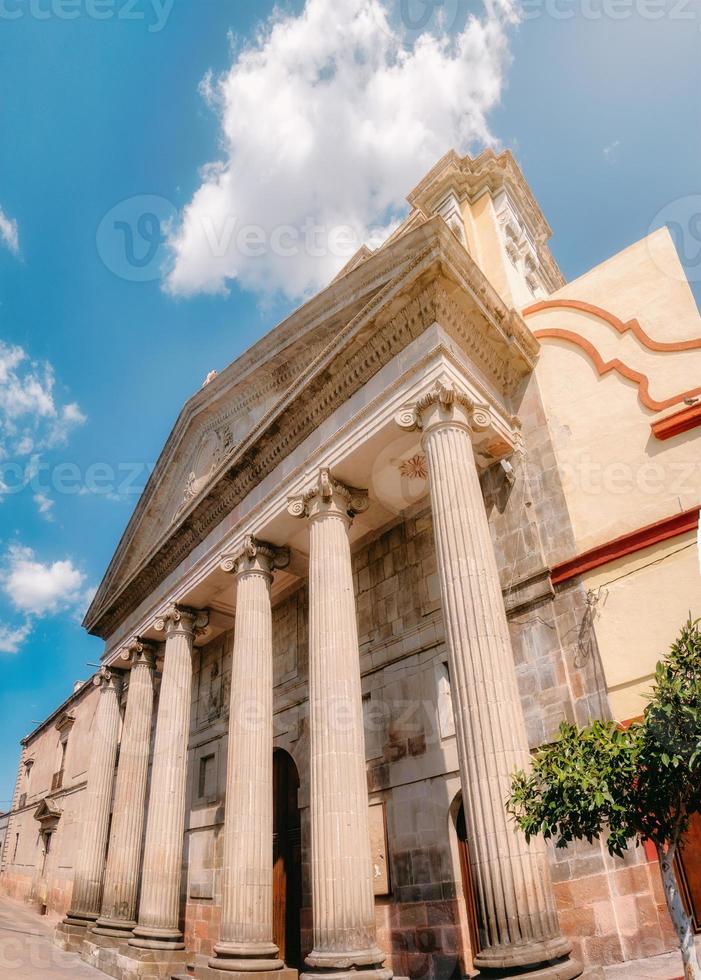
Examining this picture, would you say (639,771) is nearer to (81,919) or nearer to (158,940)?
(158,940)

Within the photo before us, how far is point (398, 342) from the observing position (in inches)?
442

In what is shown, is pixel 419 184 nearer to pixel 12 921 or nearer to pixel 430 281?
pixel 430 281

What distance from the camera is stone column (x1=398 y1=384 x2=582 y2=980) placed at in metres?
6.80

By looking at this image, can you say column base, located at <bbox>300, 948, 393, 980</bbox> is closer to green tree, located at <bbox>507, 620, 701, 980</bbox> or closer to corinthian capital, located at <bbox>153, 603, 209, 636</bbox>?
green tree, located at <bbox>507, 620, 701, 980</bbox>

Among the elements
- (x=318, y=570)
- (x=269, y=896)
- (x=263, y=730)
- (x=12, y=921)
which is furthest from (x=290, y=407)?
(x=12, y=921)

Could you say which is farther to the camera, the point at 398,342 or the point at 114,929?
the point at 114,929

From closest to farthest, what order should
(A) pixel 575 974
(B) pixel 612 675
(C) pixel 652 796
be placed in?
(C) pixel 652 796
(A) pixel 575 974
(B) pixel 612 675

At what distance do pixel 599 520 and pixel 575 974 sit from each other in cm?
592

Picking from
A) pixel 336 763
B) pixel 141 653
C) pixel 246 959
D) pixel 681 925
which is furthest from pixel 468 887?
pixel 141 653

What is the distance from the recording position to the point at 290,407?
41.9 feet

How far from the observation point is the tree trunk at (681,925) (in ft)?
14.8

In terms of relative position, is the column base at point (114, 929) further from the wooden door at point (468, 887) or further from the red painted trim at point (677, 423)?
the red painted trim at point (677, 423)

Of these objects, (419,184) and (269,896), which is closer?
(269,896)

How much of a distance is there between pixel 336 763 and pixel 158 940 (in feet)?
23.6
